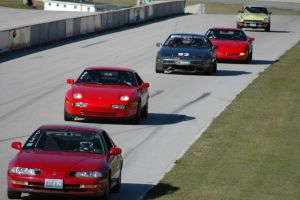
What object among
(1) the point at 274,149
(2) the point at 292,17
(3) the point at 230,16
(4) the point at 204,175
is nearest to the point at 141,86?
(1) the point at 274,149

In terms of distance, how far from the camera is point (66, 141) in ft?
50.4

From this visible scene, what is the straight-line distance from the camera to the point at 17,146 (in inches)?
591

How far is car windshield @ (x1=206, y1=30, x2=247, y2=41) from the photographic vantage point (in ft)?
137

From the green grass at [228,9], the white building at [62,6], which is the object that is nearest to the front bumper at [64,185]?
the green grass at [228,9]

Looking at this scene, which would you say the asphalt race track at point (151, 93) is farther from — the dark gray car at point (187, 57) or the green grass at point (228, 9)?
the green grass at point (228, 9)

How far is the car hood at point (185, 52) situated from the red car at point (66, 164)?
66.2ft

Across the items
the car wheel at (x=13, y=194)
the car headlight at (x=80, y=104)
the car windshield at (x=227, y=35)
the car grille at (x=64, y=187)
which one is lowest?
the car windshield at (x=227, y=35)

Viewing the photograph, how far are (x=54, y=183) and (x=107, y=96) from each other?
9.67 metres

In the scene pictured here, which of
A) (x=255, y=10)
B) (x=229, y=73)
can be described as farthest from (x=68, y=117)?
(x=255, y=10)

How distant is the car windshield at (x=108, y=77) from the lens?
24656mm

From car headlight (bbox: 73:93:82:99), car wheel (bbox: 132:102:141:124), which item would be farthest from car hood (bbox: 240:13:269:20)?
car headlight (bbox: 73:93:82:99)

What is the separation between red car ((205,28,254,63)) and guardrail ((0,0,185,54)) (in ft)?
27.1

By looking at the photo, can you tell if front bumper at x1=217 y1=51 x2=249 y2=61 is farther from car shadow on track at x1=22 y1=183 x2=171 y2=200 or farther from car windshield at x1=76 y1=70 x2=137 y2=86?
car shadow on track at x1=22 y1=183 x2=171 y2=200

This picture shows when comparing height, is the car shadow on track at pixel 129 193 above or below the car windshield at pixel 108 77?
above
